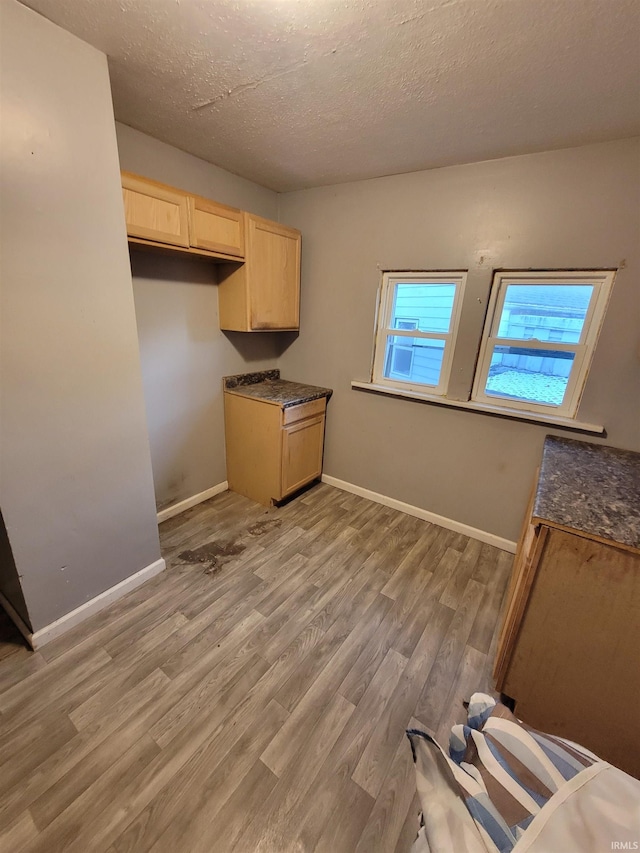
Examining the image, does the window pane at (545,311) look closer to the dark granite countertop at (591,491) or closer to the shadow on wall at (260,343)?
the dark granite countertop at (591,491)

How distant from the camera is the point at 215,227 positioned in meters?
2.04

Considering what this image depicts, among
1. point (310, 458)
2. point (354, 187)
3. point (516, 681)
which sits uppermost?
point (354, 187)

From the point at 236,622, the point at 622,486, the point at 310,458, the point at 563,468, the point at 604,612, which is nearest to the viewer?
the point at 604,612

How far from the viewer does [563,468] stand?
1582 millimetres

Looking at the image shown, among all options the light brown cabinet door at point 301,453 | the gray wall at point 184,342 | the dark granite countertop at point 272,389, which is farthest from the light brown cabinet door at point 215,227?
the light brown cabinet door at point 301,453

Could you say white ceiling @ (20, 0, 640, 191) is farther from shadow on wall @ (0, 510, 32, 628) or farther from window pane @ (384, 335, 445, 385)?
shadow on wall @ (0, 510, 32, 628)

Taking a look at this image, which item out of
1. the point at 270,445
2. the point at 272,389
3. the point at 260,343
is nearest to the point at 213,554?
the point at 270,445

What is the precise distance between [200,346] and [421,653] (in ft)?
7.63

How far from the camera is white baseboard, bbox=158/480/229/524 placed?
2.49 m

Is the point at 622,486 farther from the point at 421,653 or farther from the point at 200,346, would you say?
the point at 200,346

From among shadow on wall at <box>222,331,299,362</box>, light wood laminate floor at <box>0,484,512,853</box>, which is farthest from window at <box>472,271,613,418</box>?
shadow on wall at <box>222,331,299,362</box>

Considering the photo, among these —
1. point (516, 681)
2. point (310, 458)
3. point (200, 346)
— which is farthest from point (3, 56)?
point (516, 681)

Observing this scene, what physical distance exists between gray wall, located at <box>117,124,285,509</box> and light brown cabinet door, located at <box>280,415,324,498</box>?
634 millimetres

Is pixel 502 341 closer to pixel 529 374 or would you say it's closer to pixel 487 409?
pixel 529 374
